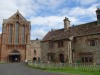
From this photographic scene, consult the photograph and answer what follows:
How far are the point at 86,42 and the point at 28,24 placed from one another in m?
45.9

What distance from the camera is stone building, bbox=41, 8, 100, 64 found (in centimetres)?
3993

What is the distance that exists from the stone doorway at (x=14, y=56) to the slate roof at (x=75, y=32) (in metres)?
29.4

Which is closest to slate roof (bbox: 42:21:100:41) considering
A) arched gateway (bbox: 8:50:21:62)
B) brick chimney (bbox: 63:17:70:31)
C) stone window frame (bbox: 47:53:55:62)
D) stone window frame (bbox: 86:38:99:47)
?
brick chimney (bbox: 63:17:70:31)

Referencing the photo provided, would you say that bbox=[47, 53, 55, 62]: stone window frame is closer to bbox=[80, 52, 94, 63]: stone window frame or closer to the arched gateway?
bbox=[80, 52, 94, 63]: stone window frame

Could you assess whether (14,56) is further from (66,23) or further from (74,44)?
(74,44)

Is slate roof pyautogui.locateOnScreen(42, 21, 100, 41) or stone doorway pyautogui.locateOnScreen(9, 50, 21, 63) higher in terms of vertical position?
slate roof pyautogui.locateOnScreen(42, 21, 100, 41)

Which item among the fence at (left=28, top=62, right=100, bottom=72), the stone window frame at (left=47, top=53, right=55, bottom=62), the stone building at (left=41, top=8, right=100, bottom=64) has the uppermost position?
A: the stone building at (left=41, top=8, right=100, bottom=64)

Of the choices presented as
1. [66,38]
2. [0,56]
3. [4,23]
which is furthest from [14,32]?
[66,38]

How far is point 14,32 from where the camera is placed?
3196 inches

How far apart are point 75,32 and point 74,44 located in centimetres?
336

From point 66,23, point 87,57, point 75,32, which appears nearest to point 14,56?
point 66,23

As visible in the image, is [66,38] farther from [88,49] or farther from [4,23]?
[4,23]

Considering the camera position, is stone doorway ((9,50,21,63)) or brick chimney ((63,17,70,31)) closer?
brick chimney ((63,17,70,31))

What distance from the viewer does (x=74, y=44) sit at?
43.9 meters
